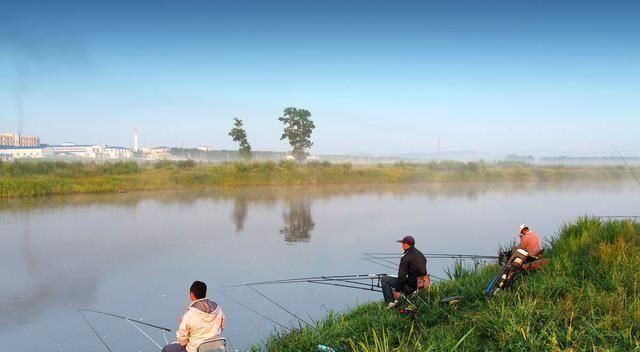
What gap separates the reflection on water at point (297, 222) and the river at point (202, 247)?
0.04 metres

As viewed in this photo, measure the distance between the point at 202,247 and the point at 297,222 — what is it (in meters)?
5.28

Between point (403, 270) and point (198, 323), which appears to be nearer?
point (198, 323)

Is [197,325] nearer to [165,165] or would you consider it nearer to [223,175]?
[223,175]

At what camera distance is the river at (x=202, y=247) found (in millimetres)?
6816

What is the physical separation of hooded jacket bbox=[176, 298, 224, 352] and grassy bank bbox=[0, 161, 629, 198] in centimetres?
2311

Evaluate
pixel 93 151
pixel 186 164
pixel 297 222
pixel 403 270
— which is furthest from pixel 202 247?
pixel 93 151

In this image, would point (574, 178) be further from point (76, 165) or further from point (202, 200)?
point (76, 165)

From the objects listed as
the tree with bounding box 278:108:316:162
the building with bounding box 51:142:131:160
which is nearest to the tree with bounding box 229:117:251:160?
the tree with bounding box 278:108:316:162

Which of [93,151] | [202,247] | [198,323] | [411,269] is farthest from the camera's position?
[93,151]

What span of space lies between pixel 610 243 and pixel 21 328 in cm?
832

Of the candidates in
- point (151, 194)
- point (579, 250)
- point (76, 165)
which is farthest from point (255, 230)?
point (76, 165)

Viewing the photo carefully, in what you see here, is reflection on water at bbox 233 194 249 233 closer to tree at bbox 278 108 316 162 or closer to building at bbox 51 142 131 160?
tree at bbox 278 108 316 162

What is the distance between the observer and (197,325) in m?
3.89

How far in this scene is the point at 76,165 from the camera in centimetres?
3119
